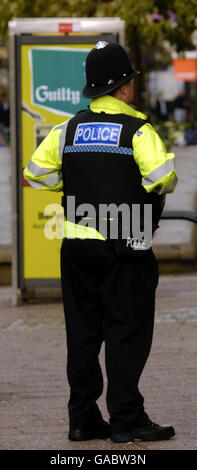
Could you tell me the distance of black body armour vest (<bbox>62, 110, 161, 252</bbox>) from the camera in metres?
4.94

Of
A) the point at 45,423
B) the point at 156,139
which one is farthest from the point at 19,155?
the point at 156,139

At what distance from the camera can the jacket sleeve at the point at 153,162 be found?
15.7 feet

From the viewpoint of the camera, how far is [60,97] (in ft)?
31.0

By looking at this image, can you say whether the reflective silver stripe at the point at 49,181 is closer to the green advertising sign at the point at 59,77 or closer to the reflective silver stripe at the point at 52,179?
the reflective silver stripe at the point at 52,179

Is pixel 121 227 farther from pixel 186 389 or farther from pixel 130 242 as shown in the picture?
pixel 186 389

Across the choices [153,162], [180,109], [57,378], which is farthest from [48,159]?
[180,109]

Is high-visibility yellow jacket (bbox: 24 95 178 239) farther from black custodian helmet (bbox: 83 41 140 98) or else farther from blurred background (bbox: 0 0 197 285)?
blurred background (bbox: 0 0 197 285)

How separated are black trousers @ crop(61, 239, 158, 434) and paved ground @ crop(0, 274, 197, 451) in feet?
0.59

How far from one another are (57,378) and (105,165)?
2.14 meters

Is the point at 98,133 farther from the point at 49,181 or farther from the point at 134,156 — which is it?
the point at 49,181

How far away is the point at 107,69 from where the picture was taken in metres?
4.99

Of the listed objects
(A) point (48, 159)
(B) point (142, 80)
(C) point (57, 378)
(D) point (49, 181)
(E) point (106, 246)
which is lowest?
(B) point (142, 80)

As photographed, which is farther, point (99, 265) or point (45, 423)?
point (45, 423)

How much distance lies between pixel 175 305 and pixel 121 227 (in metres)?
4.53
